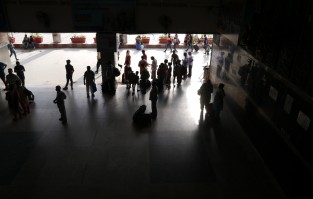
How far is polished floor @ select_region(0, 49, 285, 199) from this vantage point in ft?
21.4

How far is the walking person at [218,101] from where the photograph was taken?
8.89m

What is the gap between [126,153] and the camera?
7.81m

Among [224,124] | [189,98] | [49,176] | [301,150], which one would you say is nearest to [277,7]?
[301,150]

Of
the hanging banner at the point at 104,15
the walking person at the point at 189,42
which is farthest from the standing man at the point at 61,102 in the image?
the walking person at the point at 189,42

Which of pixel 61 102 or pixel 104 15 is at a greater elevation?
pixel 104 15

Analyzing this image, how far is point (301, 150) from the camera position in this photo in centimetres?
552

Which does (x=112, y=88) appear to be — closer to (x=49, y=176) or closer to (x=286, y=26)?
(x=49, y=176)

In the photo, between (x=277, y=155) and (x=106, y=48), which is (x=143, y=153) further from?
(x=106, y=48)

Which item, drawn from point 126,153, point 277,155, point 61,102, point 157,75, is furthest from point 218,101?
point 61,102

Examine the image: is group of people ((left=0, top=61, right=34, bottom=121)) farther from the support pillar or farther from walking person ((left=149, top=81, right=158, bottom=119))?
walking person ((left=149, top=81, right=158, bottom=119))

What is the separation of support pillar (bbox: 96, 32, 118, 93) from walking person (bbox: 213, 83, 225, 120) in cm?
454

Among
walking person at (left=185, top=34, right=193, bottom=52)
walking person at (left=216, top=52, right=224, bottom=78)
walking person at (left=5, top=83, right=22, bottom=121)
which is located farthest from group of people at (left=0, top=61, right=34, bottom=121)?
walking person at (left=185, top=34, right=193, bottom=52)

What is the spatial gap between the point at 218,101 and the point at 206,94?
46cm

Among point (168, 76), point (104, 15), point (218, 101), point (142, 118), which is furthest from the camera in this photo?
point (168, 76)
